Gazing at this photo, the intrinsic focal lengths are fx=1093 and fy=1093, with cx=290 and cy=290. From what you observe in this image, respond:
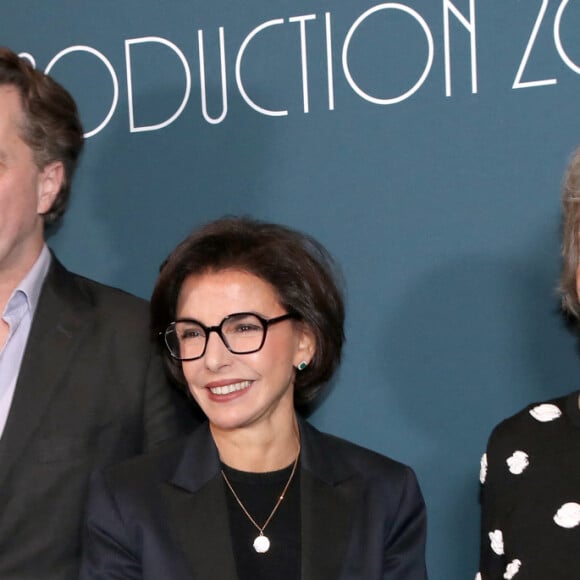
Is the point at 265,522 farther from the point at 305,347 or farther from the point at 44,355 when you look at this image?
the point at 44,355

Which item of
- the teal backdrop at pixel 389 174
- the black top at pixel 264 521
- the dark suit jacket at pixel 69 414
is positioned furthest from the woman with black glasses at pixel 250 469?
the teal backdrop at pixel 389 174

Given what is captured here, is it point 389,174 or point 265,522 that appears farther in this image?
point 389,174

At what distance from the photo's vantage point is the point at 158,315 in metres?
2.22

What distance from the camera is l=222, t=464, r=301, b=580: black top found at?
2.03 metres

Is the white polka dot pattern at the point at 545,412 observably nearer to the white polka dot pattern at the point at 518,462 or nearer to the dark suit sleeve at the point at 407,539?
the white polka dot pattern at the point at 518,462

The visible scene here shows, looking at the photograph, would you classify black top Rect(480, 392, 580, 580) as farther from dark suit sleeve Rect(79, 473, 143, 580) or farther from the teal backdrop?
dark suit sleeve Rect(79, 473, 143, 580)

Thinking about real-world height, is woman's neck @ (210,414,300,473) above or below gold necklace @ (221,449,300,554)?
above

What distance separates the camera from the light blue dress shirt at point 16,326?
220 centimetres

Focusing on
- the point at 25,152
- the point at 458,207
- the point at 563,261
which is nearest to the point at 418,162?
the point at 458,207

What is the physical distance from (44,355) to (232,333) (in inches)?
16.4

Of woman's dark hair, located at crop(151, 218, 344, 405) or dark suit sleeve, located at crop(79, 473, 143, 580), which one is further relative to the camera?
woman's dark hair, located at crop(151, 218, 344, 405)

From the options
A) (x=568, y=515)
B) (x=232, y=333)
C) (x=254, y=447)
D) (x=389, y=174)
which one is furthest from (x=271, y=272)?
(x=568, y=515)

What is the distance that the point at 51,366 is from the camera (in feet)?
7.23

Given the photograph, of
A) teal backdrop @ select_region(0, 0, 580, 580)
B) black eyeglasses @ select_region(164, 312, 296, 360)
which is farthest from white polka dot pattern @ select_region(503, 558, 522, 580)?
black eyeglasses @ select_region(164, 312, 296, 360)
